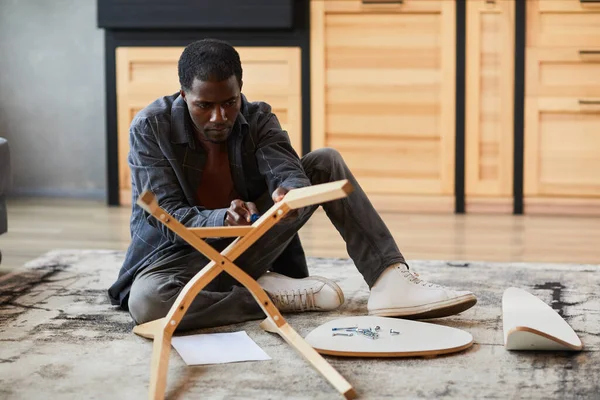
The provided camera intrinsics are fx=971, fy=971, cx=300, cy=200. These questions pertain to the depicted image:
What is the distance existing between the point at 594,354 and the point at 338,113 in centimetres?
246

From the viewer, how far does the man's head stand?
2.30 m

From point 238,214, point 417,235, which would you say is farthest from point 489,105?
point 238,214

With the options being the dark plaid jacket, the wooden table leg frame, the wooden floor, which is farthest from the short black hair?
the wooden floor

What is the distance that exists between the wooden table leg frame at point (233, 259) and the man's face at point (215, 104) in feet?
1.19

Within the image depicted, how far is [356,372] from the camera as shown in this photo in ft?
6.86

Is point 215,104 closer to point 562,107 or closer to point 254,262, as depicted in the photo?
point 254,262

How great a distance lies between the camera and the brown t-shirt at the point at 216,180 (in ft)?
8.32

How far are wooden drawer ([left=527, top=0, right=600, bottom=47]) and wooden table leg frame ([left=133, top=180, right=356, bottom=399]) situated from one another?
2.54 m

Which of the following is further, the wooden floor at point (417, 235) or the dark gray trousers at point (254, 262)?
the wooden floor at point (417, 235)

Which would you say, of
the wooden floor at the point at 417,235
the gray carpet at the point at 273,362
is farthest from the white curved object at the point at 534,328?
the wooden floor at the point at 417,235

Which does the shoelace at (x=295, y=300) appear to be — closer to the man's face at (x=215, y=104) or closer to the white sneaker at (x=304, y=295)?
the white sneaker at (x=304, y=295)

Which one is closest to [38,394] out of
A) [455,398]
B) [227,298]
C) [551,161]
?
[227,298]

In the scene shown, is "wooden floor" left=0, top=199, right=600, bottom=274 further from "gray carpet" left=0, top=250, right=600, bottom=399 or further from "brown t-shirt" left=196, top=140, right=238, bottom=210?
"brown t-shirt" left=196, top=140, right=238, bottom=210

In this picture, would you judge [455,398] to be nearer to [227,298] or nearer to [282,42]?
[227,298]
